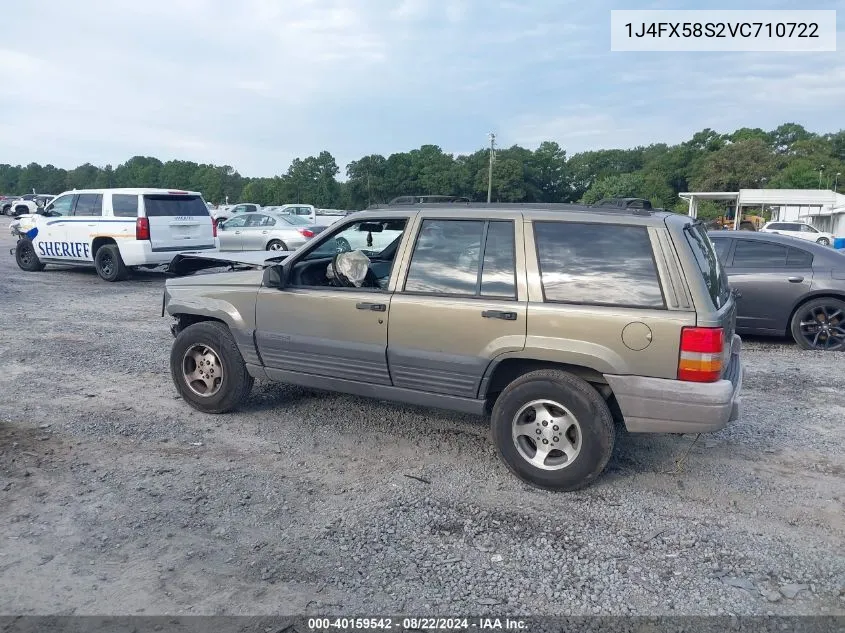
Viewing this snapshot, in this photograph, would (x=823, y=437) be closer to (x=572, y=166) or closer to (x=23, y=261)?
(x=23, y=261)

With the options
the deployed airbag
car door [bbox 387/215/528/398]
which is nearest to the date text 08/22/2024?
car door [bbox 387/215/528/398]

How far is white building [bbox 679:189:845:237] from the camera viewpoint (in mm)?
32781

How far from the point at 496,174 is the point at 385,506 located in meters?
57.7

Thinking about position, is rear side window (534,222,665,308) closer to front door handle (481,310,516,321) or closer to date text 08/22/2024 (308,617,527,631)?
front door handle (481,310,516,321)

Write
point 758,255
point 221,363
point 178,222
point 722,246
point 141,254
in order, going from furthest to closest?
point 178,222 < point 141,254 < point 722,246 < point 758,255 < point 221,363

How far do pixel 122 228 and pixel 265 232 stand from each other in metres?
6.19

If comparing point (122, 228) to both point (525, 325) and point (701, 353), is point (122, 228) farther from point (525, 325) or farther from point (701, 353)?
point (701, 353)

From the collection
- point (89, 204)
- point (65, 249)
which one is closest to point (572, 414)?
point (89, 204)

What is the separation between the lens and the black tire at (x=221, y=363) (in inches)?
204

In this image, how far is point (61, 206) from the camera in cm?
1362

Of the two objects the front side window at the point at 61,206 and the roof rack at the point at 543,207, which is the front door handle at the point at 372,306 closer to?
the roof rack at the point at 543,207

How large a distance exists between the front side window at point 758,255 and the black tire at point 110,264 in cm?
1115

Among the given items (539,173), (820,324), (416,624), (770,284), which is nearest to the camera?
(416,624)

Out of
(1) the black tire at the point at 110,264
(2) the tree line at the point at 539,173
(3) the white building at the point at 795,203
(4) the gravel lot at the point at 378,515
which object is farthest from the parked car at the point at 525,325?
(2) the tree line at the point at 539,173
